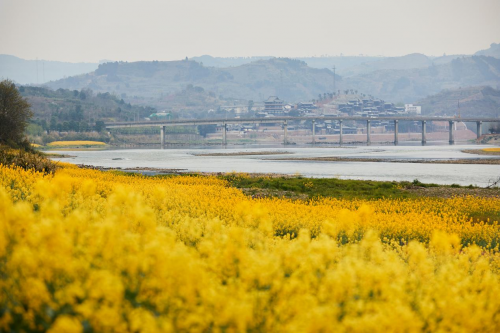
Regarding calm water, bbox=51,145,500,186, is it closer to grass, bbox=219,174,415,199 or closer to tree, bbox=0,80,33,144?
tree, bbox=0,80,33,144

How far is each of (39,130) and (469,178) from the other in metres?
153

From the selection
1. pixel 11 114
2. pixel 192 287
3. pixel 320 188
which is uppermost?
pixel 11 114

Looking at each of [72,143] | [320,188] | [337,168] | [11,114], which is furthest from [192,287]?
[72,143]

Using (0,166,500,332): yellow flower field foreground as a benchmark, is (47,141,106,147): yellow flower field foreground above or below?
below

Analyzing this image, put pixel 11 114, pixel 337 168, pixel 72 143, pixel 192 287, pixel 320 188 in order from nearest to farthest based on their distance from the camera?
pixel 192 287 < pixel 320 188 < pixel 11 114 < pixel 337 168 < pixel 72 143

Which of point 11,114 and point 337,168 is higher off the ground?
point 11,114

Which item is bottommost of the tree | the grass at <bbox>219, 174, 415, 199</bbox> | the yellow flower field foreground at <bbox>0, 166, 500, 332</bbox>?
the grass at <bbox>219, 174, 415, 199</bbox>

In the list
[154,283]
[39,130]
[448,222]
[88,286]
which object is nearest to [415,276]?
[154,283]

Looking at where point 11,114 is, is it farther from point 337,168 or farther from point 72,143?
point 72,143

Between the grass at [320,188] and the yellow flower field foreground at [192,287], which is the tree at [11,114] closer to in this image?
the grass at [320,188]

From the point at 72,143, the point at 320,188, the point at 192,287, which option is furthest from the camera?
the point at 72,143

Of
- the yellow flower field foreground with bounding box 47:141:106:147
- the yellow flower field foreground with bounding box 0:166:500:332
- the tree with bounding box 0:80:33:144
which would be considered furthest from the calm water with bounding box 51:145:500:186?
the yellow flower field foreground with bounding box 47:141:106:147

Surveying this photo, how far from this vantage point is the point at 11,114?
58.4 metres

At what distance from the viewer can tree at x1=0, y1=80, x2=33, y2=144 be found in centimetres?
5678
